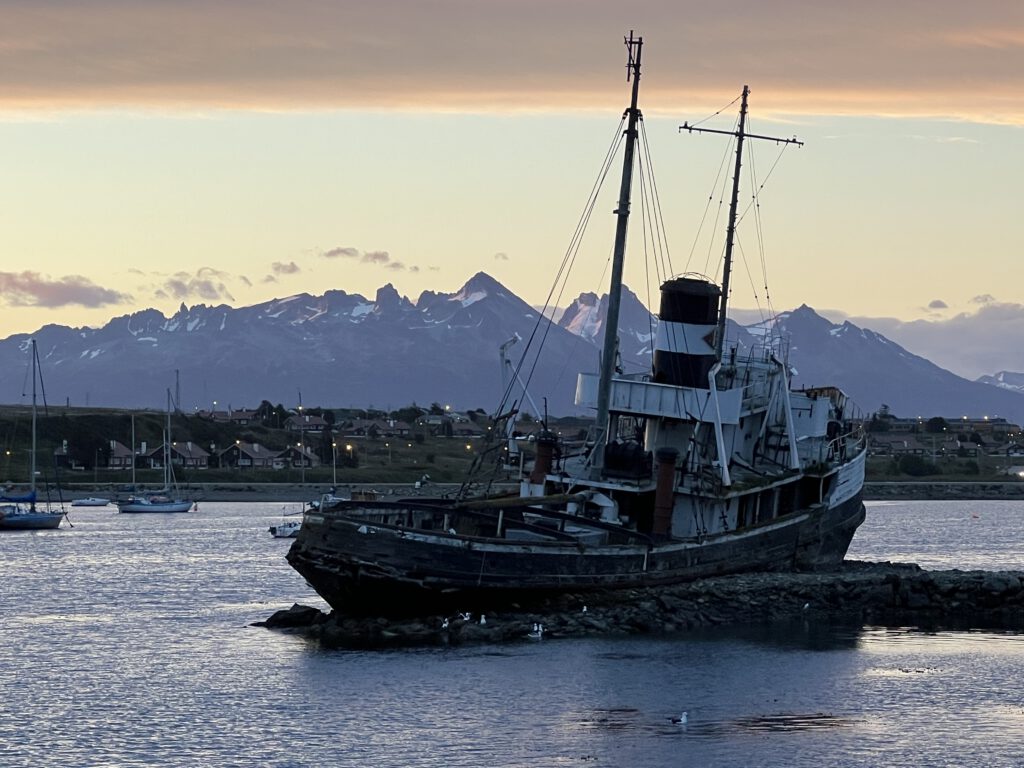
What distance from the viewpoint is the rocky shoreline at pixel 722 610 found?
47.4 meters

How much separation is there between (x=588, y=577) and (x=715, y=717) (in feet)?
37.5

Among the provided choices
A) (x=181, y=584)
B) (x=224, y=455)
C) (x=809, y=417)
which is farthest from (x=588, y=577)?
(x=224, y=455)

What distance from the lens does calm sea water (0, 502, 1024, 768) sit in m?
35.1

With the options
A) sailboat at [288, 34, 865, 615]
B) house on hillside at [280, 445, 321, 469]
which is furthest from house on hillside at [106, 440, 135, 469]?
sailboat at [288, 34, 865, 615]

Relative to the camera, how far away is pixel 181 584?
68.6 m

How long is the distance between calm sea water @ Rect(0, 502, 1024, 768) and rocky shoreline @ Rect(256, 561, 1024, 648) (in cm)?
108

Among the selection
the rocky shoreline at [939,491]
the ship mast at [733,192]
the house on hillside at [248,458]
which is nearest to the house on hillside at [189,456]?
the house on hillside at [248,458]

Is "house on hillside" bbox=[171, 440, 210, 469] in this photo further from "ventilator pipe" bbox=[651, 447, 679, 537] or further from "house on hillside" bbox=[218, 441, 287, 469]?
"ventilator pipe" bbox=[651, 447, 679, 537]

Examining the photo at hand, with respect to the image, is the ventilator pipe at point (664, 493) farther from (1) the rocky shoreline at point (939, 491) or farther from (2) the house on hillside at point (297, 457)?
(2) the house on hillside at point (297, 457)

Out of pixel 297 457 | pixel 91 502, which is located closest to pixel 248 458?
pixel 297 457

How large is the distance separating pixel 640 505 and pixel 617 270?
24.4ft

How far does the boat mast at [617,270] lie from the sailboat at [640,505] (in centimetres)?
5

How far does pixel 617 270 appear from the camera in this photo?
5316cm

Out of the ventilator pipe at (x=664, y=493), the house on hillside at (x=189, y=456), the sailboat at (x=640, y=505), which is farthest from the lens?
the house on hillside at (x=189, y=456)
